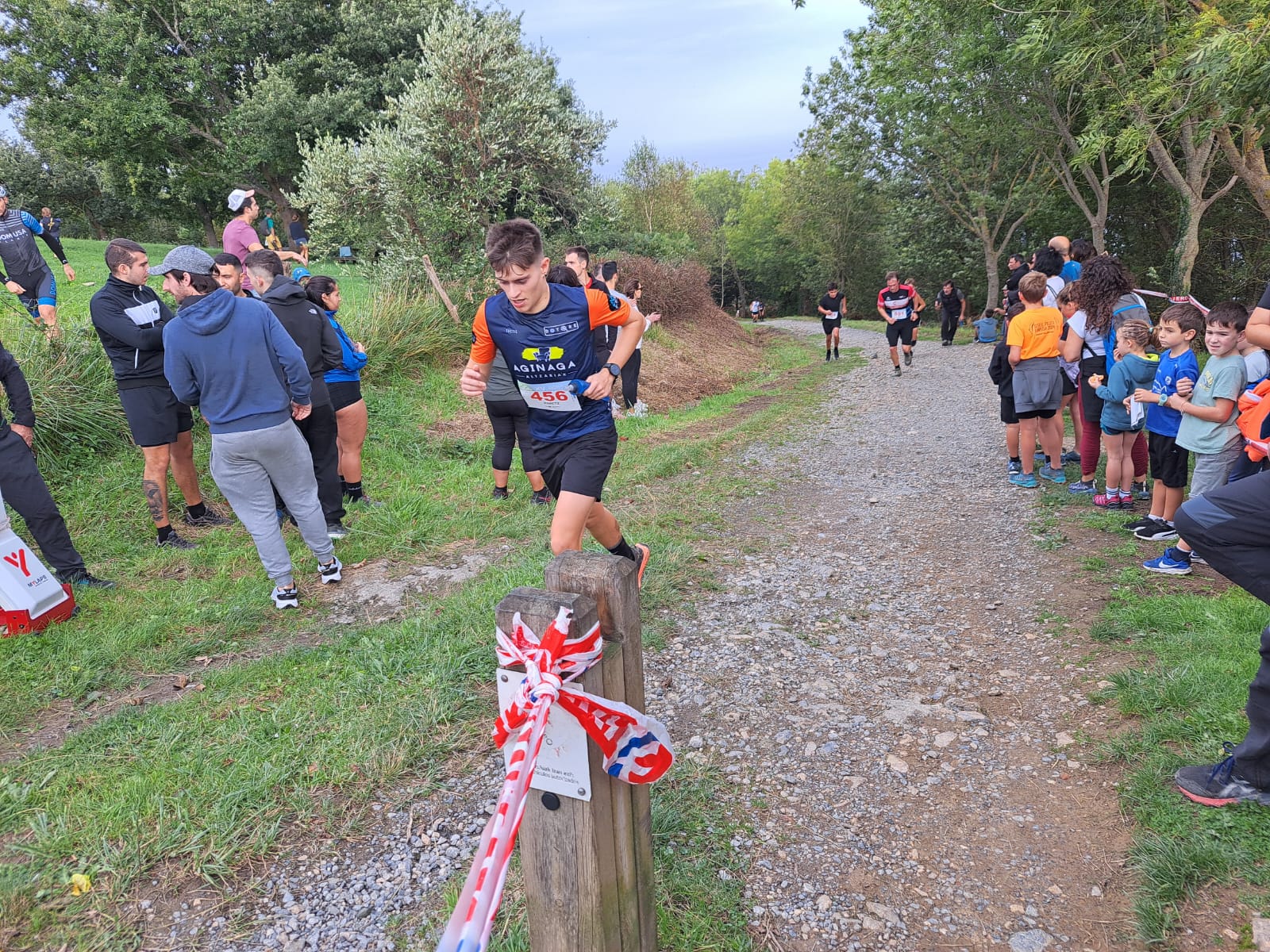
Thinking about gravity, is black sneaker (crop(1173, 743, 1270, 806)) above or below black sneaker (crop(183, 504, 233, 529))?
below

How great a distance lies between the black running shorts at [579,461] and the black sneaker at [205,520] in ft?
12.2

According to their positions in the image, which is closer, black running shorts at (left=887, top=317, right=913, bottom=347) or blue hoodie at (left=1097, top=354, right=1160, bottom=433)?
blue hoodie at (left=1097, top=354, right=1160, bottom=433)

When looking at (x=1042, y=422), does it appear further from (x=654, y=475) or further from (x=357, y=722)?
(x=357, y=722)

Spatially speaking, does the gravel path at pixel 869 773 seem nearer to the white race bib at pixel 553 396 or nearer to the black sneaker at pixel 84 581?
the white race bib at pixel 553 396

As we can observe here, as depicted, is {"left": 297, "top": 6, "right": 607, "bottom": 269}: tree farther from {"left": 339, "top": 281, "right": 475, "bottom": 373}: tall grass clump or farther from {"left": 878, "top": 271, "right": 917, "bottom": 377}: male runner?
{"left": 878, "top": 271, "right": 917, "bottom": 377}: male runner

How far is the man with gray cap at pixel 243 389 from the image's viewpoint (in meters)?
4.46

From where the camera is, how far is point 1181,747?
10.1 feet

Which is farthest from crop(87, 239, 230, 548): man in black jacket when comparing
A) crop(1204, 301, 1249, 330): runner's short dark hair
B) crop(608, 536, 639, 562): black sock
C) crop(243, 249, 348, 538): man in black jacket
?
crop(1204, 301, 1249, 330): runner's short dark hair

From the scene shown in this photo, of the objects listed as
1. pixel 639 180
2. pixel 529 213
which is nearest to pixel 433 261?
pixel 529 213

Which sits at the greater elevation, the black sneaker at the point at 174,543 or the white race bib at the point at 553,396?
the white race bib at the point at 553,396

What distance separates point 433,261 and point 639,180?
24.8 metres

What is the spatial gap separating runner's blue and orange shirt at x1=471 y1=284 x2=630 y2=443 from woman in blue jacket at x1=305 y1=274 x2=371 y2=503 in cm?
272

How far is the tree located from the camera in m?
13.0

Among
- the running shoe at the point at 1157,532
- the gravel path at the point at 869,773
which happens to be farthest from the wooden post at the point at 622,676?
the running shoe at the point at 1157,532
